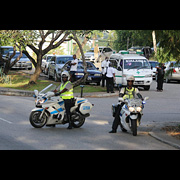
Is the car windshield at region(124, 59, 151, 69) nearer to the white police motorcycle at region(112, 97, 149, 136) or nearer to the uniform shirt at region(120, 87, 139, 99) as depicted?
the uniform shirt at region(120, 87, 139, 99)

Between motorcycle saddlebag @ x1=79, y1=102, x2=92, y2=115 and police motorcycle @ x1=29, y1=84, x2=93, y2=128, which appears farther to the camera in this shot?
motorcycle saddlebag @ x1=79, y1=102, x2=92, y2=115

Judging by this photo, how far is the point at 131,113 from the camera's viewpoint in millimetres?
13266

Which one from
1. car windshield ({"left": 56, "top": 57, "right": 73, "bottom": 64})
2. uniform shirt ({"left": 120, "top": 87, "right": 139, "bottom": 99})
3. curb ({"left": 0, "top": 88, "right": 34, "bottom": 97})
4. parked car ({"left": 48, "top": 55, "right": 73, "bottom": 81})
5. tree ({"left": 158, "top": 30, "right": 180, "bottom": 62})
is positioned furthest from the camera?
car windshield ({"left": 56, "top": 57, "right": 73, "bottom": 64})

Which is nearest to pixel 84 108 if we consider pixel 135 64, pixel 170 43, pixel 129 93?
pixel 129 93

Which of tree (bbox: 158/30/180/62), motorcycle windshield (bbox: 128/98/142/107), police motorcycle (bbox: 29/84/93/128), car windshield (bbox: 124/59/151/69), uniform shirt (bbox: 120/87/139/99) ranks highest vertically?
tree (bbox: 158/30/180/62)

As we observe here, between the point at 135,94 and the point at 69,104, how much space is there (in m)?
2.03

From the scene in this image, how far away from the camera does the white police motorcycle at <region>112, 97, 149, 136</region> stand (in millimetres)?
13258

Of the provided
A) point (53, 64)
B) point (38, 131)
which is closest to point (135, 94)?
point (38, 131)

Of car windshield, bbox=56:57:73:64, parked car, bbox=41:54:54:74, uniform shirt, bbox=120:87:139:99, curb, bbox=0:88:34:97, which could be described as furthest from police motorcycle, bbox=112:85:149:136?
parked car, bbox=41:54:54:74

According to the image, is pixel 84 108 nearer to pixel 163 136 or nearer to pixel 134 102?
pixel 134 102

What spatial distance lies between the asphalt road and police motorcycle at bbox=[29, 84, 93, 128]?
25 centimetres

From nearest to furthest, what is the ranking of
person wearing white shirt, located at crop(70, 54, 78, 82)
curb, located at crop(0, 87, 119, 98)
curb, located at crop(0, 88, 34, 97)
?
curb, located at crop(0, 87, 119, 98) → curb, located at crop(0, 88, 34, 97) → person wearing white shirt, located at crop(70, 54, 78, 82)

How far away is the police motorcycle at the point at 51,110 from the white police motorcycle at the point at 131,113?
1472mm

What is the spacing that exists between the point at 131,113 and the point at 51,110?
253 centimetres
